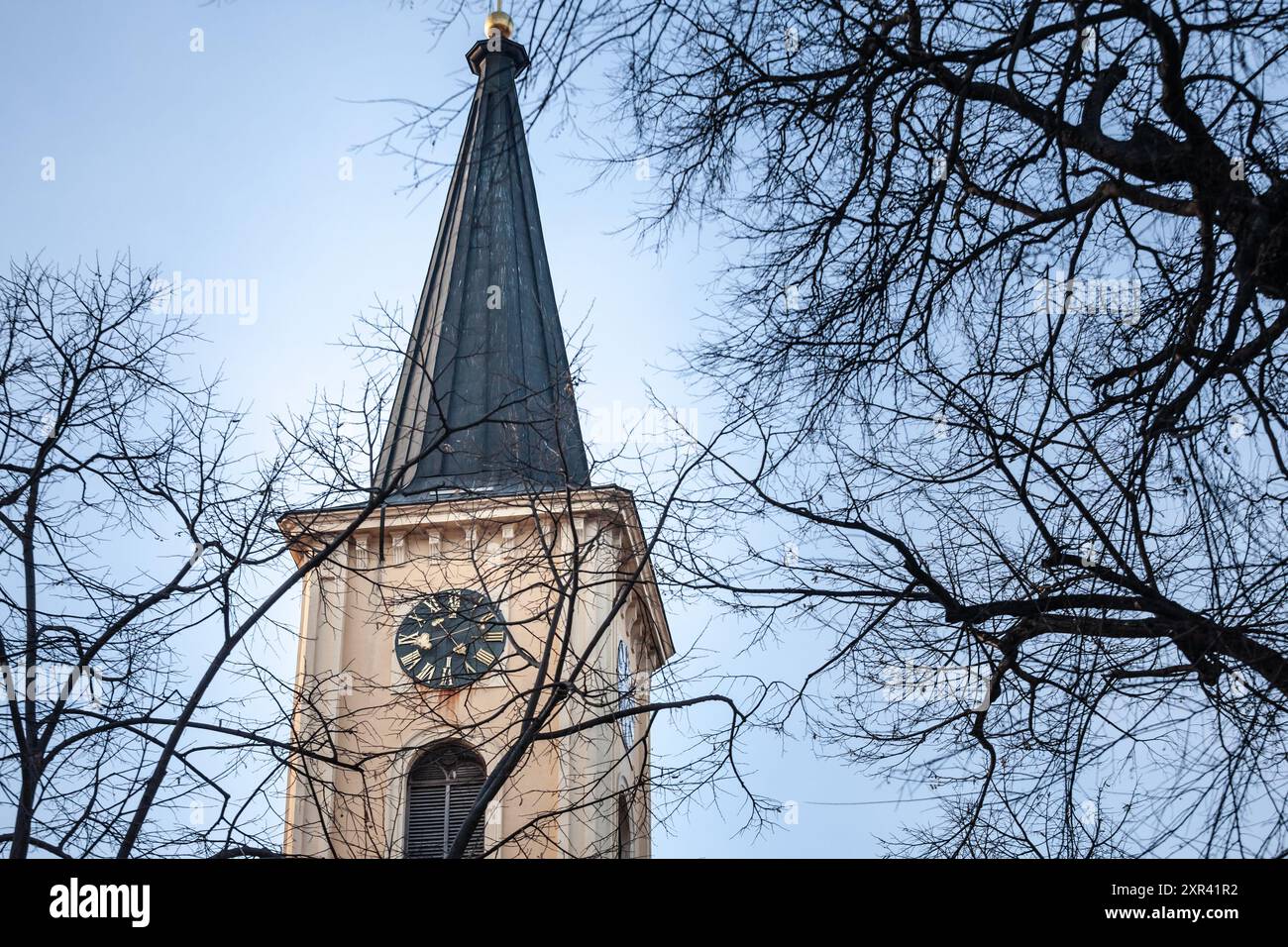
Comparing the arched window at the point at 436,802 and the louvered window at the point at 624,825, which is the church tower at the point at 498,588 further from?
the arched window at the point at 436,802

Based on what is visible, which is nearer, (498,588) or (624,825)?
(498,588)

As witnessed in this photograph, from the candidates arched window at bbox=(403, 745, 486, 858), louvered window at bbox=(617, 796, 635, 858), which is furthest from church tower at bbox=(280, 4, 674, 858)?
arched window at bbox=(403, 745, 486, 858)

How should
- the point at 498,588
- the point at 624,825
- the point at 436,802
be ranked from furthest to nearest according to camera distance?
the point at 436,802
the point at 624,825
the point at 498,588

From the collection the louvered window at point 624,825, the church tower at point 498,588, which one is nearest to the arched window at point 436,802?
the church tower at point 498,588

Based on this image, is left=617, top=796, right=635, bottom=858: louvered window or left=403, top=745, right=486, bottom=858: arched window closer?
left=617, top=796, right=635, bottom=858: louvered window

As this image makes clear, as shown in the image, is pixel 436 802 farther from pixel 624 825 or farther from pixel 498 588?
pixel 498 588

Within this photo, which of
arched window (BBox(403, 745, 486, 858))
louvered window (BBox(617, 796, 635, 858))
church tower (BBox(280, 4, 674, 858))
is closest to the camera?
church tower (BBox(280, 4, 674, 858))

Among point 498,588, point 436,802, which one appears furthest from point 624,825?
point 436,802

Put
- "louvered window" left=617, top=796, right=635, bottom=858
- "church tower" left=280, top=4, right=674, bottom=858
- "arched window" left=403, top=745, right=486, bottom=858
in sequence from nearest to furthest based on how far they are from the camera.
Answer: "church tower" left=280, top=4, right=674, bottom=858 < "louvered window" left=617, top=796, right=635, bottom=858 < "arched window" left=403, top=745, right=486, bottom=858

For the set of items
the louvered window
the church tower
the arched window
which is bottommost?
the louvered window

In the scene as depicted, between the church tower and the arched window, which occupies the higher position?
the arched window

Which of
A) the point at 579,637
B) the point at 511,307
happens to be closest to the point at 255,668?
the point at 579,637

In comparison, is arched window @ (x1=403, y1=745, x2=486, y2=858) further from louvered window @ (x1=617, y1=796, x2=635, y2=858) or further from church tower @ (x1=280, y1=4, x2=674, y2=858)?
louvered window @ (x1=617, y1=796, x2=635, y2=858)

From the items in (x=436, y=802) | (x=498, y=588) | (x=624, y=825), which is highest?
(x=436, y=802)
